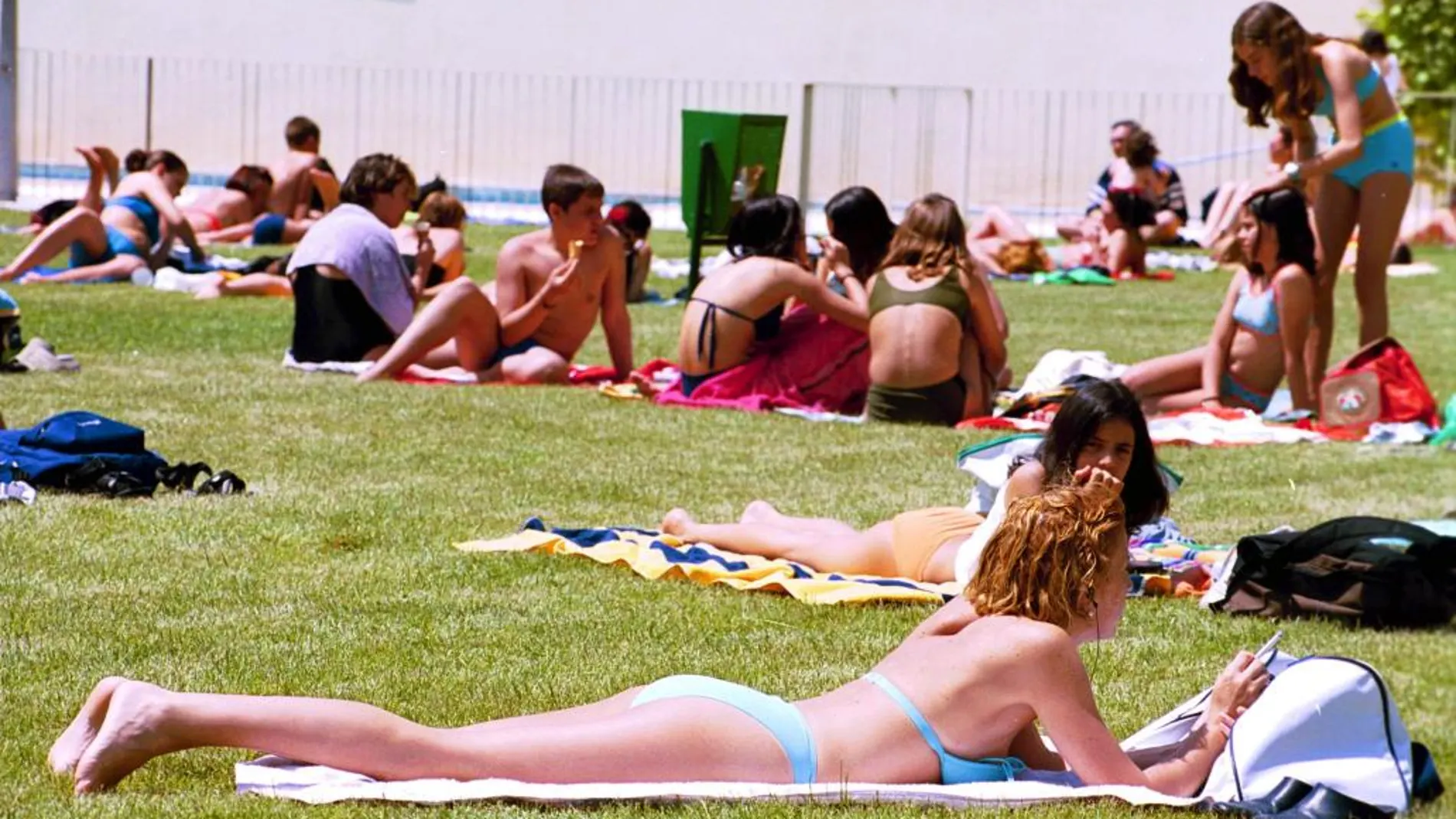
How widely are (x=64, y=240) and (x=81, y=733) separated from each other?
1191 centimetres

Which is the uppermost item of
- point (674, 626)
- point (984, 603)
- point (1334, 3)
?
point (1334, 3)

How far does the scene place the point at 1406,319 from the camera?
47.4ft

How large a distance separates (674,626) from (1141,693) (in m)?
1.22

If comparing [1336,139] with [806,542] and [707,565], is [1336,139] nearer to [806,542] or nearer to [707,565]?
[806,542]

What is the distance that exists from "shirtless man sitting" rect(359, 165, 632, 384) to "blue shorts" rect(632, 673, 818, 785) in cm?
648

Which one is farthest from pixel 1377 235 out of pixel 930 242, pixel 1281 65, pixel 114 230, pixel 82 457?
pixel 114 230

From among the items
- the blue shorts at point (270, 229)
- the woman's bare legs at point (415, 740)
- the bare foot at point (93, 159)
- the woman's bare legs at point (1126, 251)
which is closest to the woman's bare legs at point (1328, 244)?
the woman's bare legs at point (415, 740)

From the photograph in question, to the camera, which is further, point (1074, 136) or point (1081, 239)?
point (1074, 136)

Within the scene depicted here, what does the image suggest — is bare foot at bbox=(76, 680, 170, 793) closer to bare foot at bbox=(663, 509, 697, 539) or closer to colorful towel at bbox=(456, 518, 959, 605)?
colorful towel at bbox=(456, 518, 959, 605)

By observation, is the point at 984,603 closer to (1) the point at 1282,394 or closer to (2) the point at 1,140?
(1) the point at 1282,394

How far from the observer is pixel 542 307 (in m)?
10.4

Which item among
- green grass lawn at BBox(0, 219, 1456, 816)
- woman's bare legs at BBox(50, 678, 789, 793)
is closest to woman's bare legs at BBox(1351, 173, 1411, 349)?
green grass lawn at BBox(0, 219, 1456, 816)

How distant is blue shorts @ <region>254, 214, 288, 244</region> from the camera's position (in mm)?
18609

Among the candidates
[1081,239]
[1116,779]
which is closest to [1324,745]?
[1116,779]
